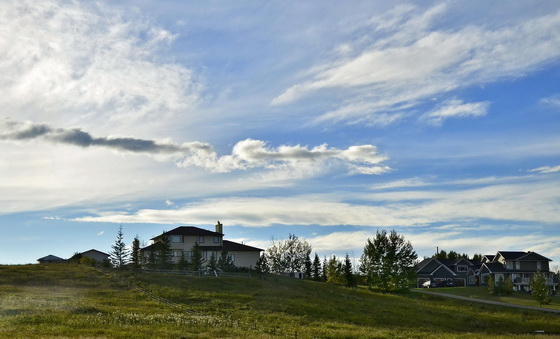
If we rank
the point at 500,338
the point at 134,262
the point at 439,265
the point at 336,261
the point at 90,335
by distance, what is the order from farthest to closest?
the point at 439,265 → the point at 336,261 → the point at 134,262 → the point at 500,338 → the point at 90,335

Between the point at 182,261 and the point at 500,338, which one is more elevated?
the point at 182,261

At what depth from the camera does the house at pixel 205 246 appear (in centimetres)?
9162

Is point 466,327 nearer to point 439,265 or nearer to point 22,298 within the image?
point 22,298

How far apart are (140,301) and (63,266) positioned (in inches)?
1375

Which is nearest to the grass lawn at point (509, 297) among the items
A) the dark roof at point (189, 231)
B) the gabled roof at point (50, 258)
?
the dark roof at point (189, 231)

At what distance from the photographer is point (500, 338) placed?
41.3 m

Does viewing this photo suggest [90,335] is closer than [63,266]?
Yes

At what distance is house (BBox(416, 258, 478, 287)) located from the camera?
388 ft

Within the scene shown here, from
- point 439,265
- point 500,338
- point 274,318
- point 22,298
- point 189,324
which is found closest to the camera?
Answer: point 189,324

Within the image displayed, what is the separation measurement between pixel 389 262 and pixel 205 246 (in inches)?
1179

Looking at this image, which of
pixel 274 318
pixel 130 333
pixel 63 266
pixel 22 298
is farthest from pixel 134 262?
pixel 130 333

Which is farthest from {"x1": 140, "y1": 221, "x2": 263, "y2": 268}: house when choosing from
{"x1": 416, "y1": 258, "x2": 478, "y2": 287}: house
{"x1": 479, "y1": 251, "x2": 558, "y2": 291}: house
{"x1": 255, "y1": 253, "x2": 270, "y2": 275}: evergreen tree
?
{"x1": 479, "y1": 251, "x2": 558, "y2": 291}: house

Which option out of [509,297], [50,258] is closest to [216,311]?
[509,297]

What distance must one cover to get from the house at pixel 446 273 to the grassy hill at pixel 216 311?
1652 inches
